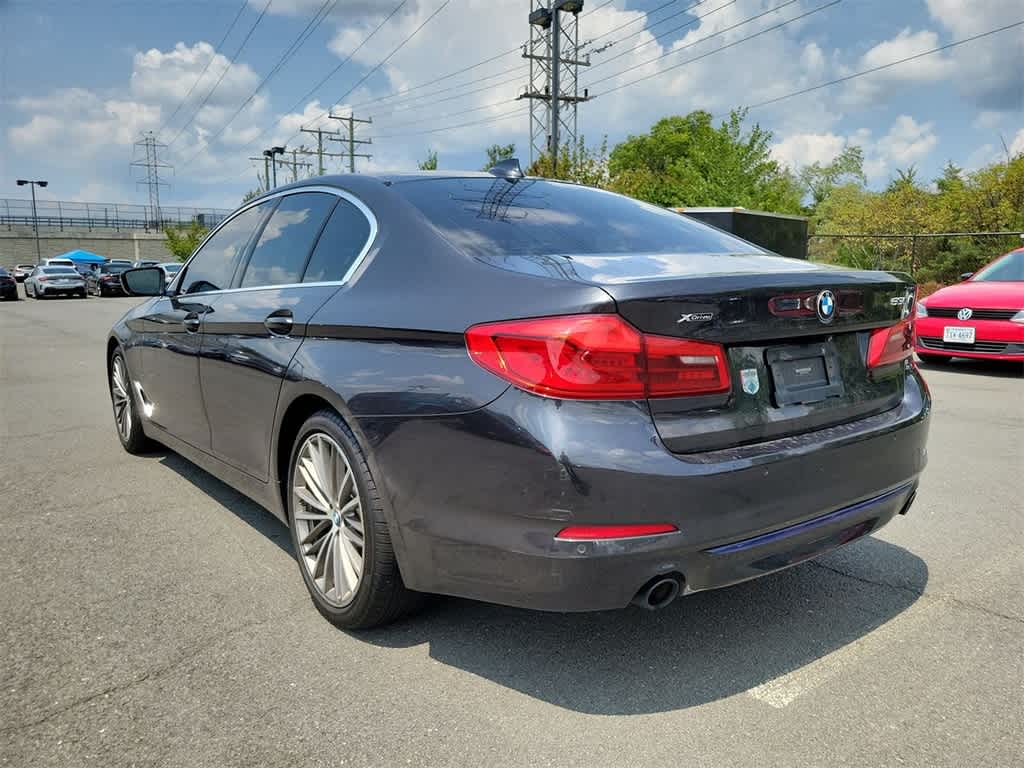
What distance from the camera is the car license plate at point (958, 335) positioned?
9539mm

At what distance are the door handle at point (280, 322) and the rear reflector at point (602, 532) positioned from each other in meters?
1.51

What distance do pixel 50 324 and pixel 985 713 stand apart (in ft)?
69.7

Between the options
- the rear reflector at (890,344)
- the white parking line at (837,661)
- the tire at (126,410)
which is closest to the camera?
the white parking line at (837,661)

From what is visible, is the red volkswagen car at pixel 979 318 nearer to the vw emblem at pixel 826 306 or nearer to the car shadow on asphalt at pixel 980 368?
the car shadow on asphalt at pixel 980 368

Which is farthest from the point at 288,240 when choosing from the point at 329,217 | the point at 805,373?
the point at 805,373

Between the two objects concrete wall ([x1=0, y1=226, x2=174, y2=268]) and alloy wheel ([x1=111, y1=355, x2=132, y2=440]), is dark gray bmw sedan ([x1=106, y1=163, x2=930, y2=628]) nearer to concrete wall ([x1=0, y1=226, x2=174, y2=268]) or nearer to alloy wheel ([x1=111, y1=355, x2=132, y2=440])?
alloy wheel ([x1=111, y1=355, x2=132, y2=440])

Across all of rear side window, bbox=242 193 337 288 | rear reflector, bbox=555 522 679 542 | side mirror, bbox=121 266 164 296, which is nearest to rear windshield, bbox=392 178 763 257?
rear side window, bbox=242 193 337 288

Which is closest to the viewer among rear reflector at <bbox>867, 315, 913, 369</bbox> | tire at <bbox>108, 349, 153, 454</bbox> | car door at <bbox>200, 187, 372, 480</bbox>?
rear reflector at <bbox>867, 315, 913, 369</bbox>

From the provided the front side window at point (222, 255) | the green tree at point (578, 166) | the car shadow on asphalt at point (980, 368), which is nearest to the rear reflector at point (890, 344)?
the front side window at point (222, 255)

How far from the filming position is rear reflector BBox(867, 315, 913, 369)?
286 cm

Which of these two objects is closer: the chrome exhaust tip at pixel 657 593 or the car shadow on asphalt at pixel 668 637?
the chrome exhaust tip at pixel 657 593

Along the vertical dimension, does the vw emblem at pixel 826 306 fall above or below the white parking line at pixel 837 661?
above

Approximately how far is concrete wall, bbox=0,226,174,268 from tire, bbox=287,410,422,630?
9458cm

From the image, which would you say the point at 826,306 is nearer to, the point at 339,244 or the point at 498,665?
the point at 498,665
